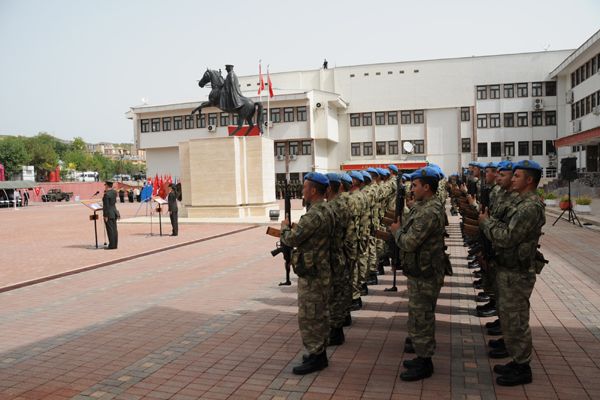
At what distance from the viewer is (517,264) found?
4242mm

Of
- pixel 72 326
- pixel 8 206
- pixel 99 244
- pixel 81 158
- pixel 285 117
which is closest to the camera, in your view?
pixel 72 326

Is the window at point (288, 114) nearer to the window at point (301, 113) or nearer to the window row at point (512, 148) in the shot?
the window at point (301, 113)

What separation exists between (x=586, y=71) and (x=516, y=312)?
37.8 meters

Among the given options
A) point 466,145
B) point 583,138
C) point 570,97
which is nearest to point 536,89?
point 570,97

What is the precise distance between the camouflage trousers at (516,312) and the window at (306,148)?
135 ft

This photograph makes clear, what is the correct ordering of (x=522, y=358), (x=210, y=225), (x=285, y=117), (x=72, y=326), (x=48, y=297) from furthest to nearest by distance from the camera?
(x=285, y=117)
(x=210, y=225)
(x=48, y=297)
(x=72, y=326)
(x=522, y=358)

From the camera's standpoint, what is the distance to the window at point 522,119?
44812mm

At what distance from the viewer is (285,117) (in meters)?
45.4

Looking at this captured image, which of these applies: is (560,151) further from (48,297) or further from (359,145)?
(48,297)

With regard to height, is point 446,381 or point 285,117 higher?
point 285,117

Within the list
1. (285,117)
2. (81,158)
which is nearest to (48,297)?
(285,117)

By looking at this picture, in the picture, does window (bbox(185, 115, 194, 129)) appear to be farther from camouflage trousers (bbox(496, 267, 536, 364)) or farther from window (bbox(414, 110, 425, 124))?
camouflage trousers (bbox(496, 267, 536, 364))

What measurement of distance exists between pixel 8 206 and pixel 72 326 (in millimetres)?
41673

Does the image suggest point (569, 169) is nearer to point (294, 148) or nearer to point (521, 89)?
point (294, 148)
